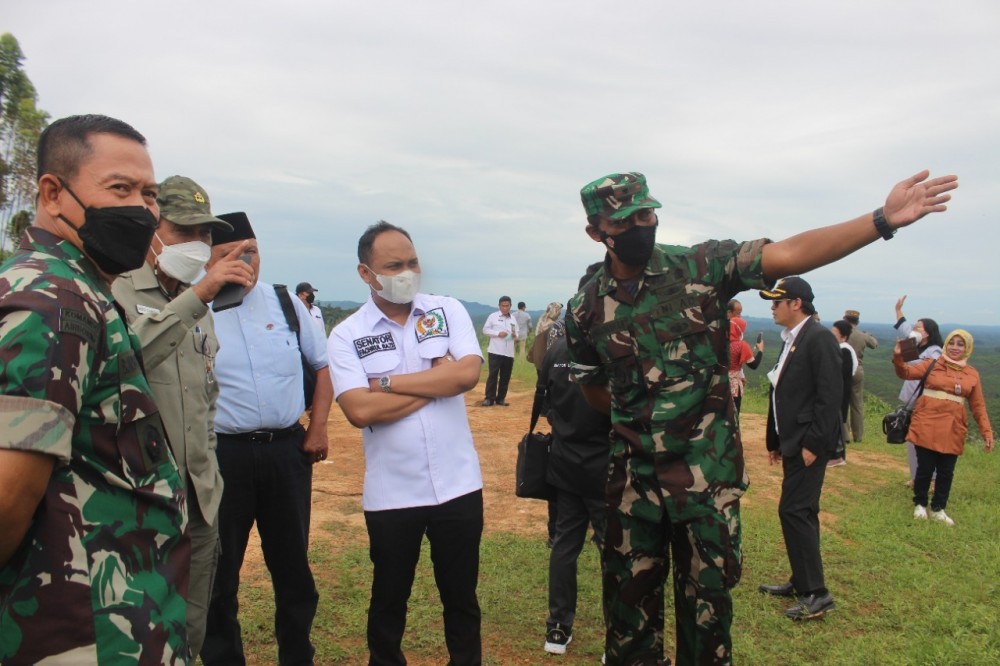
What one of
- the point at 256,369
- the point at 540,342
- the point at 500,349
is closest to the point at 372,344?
the point at 256,369

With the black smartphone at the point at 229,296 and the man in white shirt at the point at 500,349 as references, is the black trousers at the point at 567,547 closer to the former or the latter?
the black smartphone at the point at 229,296

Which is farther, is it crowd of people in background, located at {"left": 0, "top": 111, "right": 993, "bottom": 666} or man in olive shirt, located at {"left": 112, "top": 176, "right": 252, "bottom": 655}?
man in olive shirt, located at {"left": 112, "top": 176, "right": 252, "bottom": 655}

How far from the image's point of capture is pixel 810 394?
4727 mm

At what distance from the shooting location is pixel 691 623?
2.92 m

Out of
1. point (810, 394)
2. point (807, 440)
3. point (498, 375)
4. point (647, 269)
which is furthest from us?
point (498, 375)

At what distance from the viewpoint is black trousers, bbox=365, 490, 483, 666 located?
303 cm


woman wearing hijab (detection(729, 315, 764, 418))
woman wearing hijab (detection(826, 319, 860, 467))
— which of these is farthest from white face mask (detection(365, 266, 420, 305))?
woman wearing hijab (detection(729, 315, 764, 418))

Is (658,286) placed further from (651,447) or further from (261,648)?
(261,648)

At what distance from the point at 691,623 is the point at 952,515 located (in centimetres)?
600

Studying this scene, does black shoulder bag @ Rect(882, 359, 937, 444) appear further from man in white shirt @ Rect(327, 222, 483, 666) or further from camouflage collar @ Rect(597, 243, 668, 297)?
man in white shirt @ Rect(327, 222, 483, 666)

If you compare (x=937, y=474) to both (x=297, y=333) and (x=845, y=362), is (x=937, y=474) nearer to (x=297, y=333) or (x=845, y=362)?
(x=845, y=362)

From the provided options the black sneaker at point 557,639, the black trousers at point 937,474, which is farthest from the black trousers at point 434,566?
the black trousers at point 937,474

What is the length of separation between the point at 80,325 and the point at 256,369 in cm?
192

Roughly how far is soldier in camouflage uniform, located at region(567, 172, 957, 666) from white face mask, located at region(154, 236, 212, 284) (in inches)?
62.5
